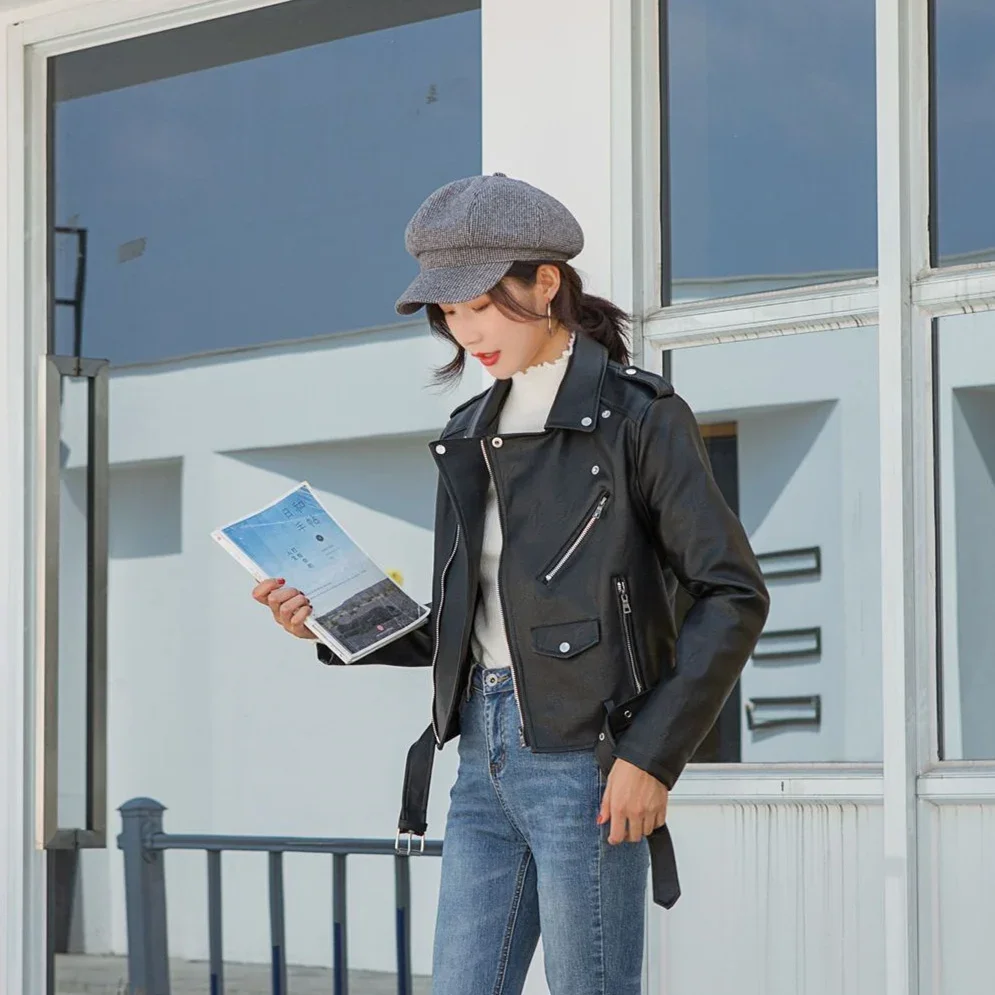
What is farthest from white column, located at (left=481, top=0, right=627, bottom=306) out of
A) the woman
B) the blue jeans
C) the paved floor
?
the paved floor

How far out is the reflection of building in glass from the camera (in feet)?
7.11

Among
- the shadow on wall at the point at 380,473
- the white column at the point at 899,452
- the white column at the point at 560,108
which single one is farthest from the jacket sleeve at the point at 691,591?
the shadow on wall at the point at 380,473

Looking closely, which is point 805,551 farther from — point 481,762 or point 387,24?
point 387,24

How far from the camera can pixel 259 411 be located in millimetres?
3502

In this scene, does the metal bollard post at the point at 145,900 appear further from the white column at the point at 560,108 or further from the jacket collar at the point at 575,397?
A: the jacket collar at the point at 575,397

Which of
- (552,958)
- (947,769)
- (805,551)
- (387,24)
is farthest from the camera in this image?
(387,24)

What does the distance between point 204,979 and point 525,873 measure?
67.2 inches

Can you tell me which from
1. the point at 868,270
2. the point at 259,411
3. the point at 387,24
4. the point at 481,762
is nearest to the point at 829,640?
the point at 868,270

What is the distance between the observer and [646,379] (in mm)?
2066

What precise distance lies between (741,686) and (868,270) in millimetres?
690

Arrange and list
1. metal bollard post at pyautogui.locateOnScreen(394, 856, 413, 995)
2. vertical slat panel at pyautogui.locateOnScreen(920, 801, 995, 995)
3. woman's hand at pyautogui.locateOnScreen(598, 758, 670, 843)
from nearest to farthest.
→ 1. woman's hand at pyautogui.locateOnScreen(598, 758, 670, 843)
2. vertical slat panel at pyautogui.locateOnScreen(920, 801, 995, 995)
3. metal bollard post at pyautogui.locateOnScreen(394, 856, 413, 995)

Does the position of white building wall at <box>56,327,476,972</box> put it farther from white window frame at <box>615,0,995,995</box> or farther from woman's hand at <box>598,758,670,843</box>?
woman's hand at <box>598,758,670,843</box>

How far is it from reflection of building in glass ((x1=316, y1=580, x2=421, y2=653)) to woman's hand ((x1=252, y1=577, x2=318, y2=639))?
0.02m

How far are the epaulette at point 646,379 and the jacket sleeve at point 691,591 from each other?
0.02 m
